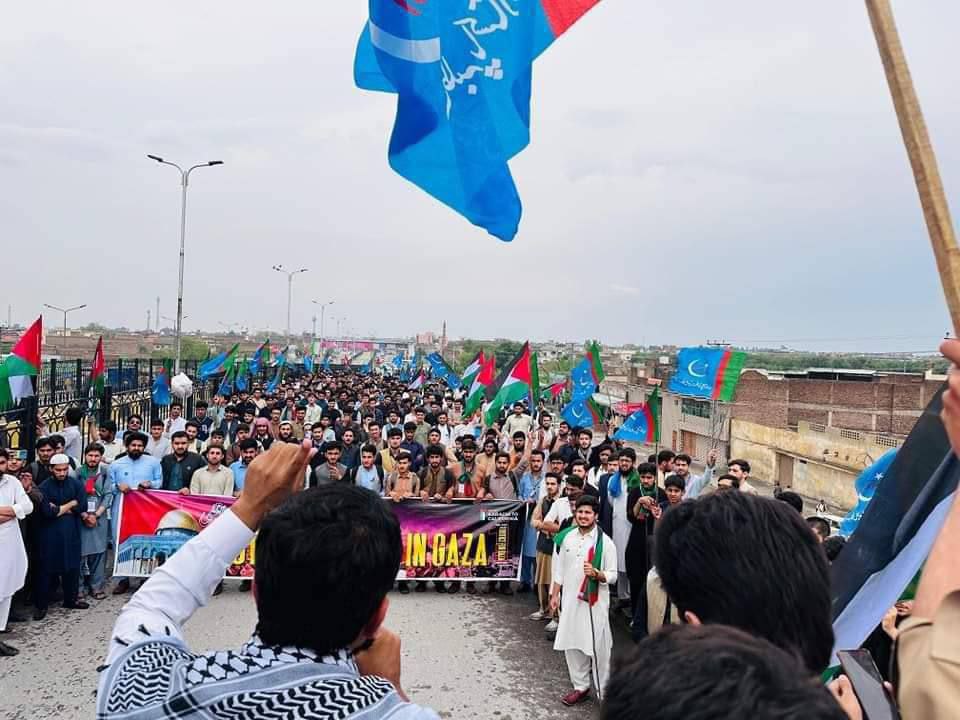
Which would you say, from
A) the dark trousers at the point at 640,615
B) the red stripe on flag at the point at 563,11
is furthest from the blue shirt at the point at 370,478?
the red stripe on flag at the point at 563,11

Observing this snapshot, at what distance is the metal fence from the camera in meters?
8.31

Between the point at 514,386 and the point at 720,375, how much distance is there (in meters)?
4.89

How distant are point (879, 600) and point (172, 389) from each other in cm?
1624

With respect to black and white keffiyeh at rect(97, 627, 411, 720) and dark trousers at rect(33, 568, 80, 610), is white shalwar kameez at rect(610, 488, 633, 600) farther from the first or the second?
black and white keffiyeh at rect(97, 627, 411, 720)

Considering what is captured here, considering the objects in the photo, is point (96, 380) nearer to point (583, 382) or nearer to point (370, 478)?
point (370, 478)

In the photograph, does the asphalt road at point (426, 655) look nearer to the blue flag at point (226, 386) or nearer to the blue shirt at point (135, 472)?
the blue shirt at point (135, 472)

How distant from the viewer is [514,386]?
12.9 metres

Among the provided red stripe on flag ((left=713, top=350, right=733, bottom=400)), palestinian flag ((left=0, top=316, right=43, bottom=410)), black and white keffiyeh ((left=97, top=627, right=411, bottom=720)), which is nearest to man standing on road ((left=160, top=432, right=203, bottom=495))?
palestinian flag ((left=0, top=316, right=43, bottom=410))

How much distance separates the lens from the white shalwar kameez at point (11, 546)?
5793 millimetres

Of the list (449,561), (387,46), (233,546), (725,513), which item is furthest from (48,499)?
(725,513)

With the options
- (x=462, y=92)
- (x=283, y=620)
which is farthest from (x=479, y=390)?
(x=283, y=620)

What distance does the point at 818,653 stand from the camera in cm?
124

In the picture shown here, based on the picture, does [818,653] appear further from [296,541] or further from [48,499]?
[48,499]

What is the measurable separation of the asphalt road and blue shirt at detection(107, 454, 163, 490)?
1.14 m
